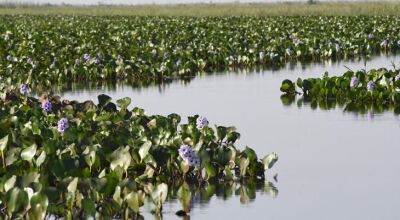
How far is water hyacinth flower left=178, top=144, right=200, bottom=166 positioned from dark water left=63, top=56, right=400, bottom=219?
1.41 ft

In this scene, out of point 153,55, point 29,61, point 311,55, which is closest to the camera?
point 29,61

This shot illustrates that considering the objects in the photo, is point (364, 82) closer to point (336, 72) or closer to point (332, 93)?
point (332, 93)

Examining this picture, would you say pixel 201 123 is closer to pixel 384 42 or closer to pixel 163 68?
pixel 163 68

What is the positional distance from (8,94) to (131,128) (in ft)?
8.84

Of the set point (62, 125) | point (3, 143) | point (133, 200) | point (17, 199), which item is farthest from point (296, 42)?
point (17, 199)

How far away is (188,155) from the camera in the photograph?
822 cm

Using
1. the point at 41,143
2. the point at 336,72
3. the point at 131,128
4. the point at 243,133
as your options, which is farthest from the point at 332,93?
the point at 41,143

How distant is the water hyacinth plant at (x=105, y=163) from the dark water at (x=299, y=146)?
1.20ft

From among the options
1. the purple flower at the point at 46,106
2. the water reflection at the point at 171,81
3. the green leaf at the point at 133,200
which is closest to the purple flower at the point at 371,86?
the water reflection at the point at 171,81

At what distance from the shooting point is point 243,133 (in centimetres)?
1160

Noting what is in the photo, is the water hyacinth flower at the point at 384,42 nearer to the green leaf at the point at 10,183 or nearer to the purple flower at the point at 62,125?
the purple flower at the point at 62,125

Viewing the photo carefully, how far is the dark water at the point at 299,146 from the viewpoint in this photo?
7695mm

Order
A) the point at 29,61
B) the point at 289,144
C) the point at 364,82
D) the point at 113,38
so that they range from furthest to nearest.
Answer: the point at 113,38
the point at 29,61
the point at 364,82
the point at 289,144

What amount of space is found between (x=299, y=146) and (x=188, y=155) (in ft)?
8.68
